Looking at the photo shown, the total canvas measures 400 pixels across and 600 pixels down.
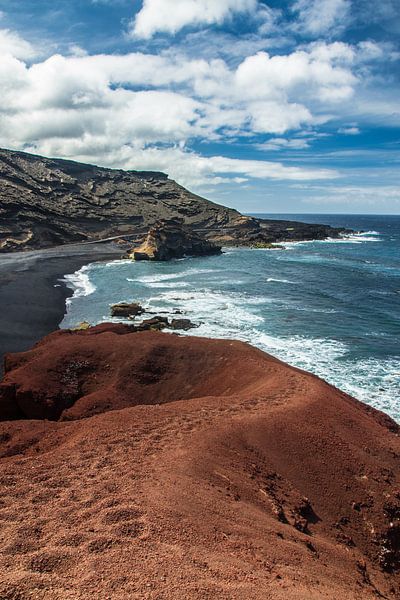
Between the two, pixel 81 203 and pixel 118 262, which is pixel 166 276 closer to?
pixel 118 262

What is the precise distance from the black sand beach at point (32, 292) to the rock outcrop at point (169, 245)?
6.51 metres

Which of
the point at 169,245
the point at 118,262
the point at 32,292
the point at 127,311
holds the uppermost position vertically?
the point at 169,245

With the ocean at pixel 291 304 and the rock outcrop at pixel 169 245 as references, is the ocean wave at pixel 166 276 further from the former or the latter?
the rock outcrop at pixel 169 245

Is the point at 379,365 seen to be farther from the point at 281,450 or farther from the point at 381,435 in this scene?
the point at 281,450

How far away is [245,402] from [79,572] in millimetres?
7430

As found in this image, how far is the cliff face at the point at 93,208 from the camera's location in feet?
276

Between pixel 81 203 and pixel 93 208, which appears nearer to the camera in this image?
pixel 81 203

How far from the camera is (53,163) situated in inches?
4707

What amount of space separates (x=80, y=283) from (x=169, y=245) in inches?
1149

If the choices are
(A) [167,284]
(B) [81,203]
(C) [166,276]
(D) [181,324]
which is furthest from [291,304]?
(B) [81,203]

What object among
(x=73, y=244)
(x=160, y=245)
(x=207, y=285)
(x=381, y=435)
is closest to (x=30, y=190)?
(x=73, y=244)

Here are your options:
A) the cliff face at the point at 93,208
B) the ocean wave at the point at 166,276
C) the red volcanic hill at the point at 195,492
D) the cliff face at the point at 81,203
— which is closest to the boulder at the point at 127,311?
the ocean wave at the point at 166,276

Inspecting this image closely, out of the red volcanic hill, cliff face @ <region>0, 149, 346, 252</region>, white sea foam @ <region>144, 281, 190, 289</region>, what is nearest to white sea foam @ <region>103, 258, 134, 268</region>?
white sea foam @ <region>144, 281, 190, 289</region>

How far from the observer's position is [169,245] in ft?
251
